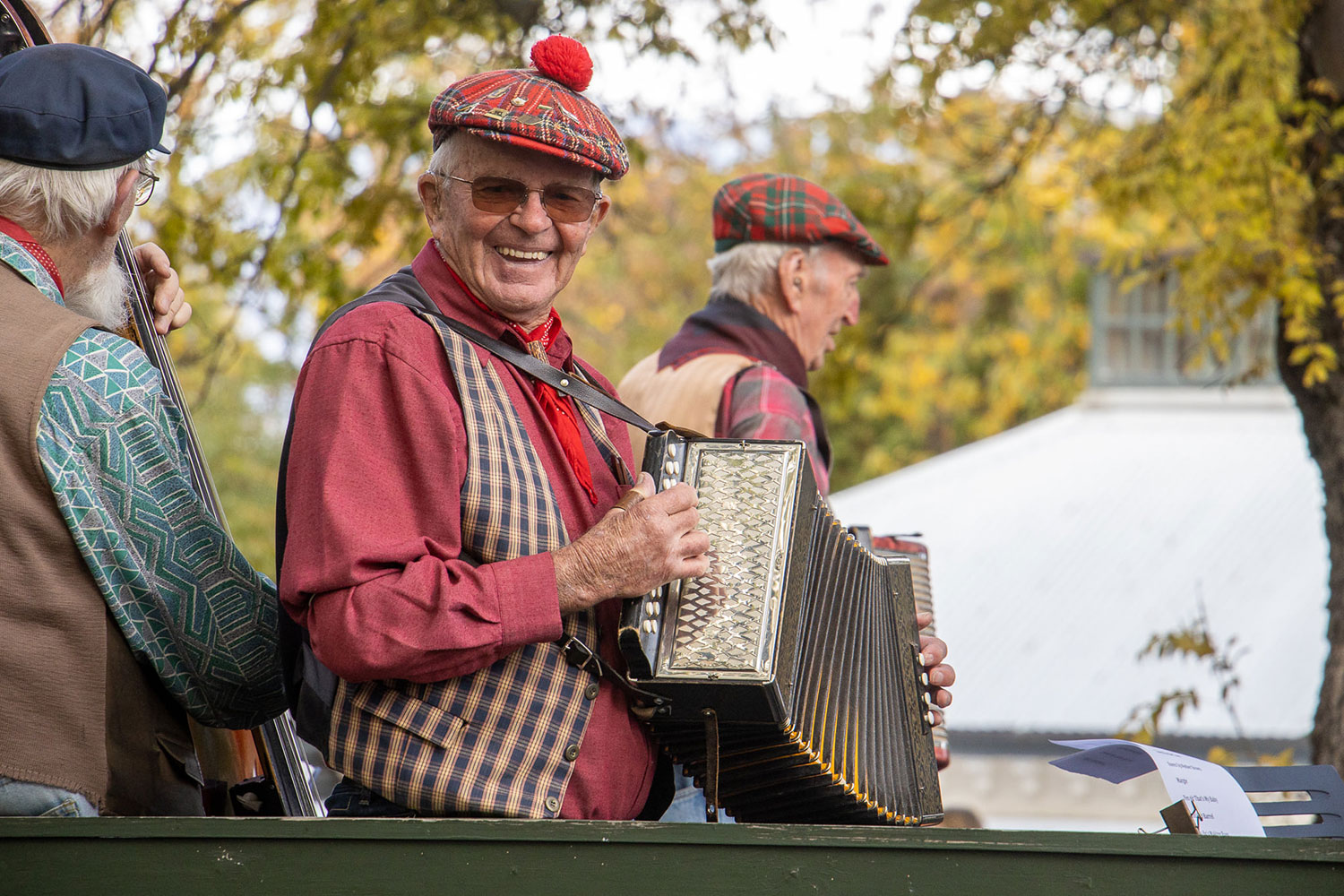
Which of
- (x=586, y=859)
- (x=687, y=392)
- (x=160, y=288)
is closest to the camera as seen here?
(x=586, y=859)

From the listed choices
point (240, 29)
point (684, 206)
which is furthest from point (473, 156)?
point (684, 206)

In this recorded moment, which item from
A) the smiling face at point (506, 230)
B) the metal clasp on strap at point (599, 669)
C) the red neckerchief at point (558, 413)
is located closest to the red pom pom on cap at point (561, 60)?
the smiling face at point (506, 230)

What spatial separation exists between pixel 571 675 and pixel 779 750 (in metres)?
0.35

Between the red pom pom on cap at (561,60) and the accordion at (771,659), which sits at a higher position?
the red pom pom on cap at (561,60)

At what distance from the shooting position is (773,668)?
2.13 m

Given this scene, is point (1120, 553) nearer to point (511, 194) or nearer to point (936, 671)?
point (936, 671)

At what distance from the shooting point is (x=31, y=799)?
2037 millimetres

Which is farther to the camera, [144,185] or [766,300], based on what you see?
[766,300]

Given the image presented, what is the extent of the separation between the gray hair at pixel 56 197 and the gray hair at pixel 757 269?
1.89 m

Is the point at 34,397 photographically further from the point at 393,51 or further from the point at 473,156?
the point at 393,51

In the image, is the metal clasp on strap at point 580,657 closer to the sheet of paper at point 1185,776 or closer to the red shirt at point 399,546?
→ the red shirt at point 399,546

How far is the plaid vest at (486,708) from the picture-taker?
2070 mm

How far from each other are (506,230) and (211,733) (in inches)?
40.2

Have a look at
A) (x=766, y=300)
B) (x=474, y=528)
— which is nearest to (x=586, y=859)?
(x=474, y=528)
